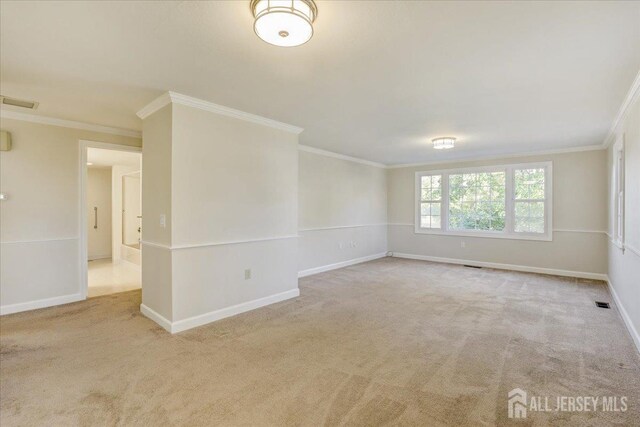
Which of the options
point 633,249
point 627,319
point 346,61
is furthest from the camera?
point 627,319

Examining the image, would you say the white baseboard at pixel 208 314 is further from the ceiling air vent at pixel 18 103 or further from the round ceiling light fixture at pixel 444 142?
the round ceiling light fixture at pixel 444 142

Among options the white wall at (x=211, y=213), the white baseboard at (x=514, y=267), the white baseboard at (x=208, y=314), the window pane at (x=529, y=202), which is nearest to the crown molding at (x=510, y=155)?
the window pane at (x=529, y=202)

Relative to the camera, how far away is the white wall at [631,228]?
2.94m

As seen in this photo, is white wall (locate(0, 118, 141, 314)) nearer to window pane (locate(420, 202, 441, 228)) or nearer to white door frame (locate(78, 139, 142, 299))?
white door frame (locate(78, 139, 142, 299))

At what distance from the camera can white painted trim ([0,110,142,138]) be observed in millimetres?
3721

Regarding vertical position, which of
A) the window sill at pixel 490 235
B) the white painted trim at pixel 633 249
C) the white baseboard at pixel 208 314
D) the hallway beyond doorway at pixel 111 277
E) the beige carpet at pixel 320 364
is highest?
the white painted trim at pixel 633 249

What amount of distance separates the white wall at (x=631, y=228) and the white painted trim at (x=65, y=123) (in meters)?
5.98

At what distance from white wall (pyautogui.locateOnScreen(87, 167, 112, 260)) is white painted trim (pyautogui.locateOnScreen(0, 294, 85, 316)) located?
168 inches

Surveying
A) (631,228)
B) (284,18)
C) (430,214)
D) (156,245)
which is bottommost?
(156,245)

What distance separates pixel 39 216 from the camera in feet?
13.0

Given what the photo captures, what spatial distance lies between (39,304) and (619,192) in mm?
7446

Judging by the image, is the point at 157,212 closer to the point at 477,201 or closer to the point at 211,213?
the point at 211,213

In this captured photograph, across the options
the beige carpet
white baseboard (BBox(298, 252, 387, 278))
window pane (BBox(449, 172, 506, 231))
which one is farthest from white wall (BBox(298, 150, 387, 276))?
the beige carpet

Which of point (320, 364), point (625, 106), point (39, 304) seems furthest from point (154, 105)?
point (625, 106)
